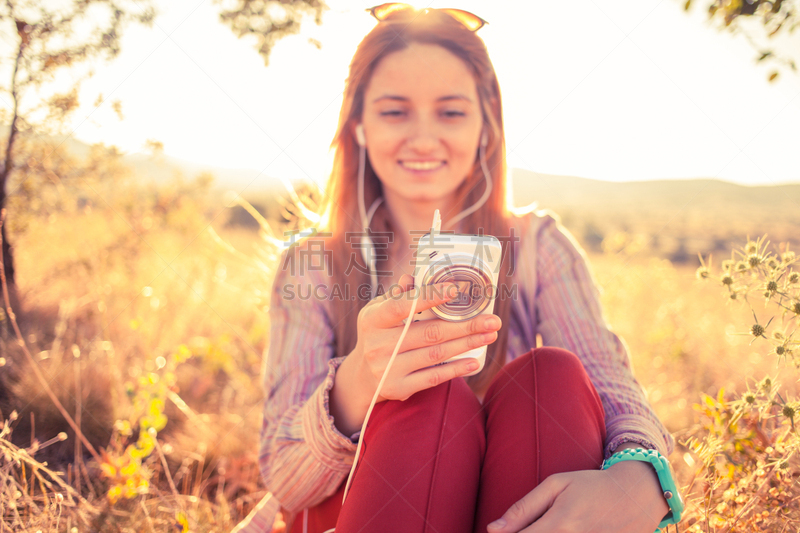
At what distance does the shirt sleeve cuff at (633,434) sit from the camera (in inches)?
54.2

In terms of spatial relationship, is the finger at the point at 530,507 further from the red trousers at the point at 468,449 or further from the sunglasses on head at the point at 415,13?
the sunglasses on head at the point at 415,13

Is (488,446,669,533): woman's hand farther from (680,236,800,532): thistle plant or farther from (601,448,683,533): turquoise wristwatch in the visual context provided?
(680,236,800,532): thistle plant

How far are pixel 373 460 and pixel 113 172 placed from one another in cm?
351

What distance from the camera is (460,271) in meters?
1.31

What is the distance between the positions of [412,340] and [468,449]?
1.26 feet

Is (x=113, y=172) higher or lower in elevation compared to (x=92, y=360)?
higher

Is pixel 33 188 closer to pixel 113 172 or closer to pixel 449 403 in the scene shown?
pixel 113 172

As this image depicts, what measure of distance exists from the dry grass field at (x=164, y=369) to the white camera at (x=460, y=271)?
88 centimetres

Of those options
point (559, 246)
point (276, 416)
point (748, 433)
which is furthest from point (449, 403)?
point (748, 433)

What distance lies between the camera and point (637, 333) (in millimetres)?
4066

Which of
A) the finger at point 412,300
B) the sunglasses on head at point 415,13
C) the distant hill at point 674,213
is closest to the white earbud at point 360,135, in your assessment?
the sunglasses on head at point 415,13

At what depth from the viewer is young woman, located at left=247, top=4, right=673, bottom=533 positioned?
1.23m

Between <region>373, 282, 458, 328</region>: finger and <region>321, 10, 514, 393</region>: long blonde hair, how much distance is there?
0.67m

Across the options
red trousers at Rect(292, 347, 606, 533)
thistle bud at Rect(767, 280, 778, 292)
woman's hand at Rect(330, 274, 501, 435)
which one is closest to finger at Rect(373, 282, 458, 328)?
woman's hand at Rect(330, 274, 501, 435)
